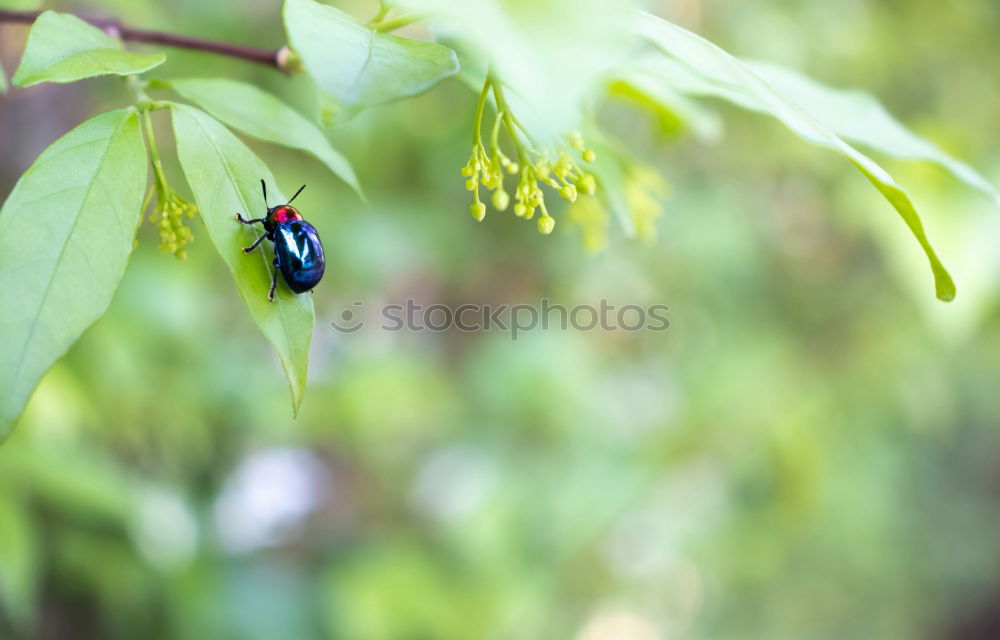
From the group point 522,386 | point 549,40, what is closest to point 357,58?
point 549,40

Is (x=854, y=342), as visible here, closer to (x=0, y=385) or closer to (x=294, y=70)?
(x=294, y=70)

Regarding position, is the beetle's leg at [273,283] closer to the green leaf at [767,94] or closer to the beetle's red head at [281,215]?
the beetle's red head at [281,215]

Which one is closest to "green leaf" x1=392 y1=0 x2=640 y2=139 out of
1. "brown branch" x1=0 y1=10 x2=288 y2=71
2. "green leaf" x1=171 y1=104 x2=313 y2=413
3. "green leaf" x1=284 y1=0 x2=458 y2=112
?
"green leaf" x1=284 y1=0 x2=458 y2=112

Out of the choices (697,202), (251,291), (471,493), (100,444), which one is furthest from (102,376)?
(697,202)

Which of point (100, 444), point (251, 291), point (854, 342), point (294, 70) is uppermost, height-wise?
point (294, 70)

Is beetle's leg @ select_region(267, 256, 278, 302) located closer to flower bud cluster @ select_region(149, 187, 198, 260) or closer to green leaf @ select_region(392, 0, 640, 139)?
flower bud cluster @ select_region(149, 187, 198, 260)

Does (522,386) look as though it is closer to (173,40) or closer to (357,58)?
(173,40)
